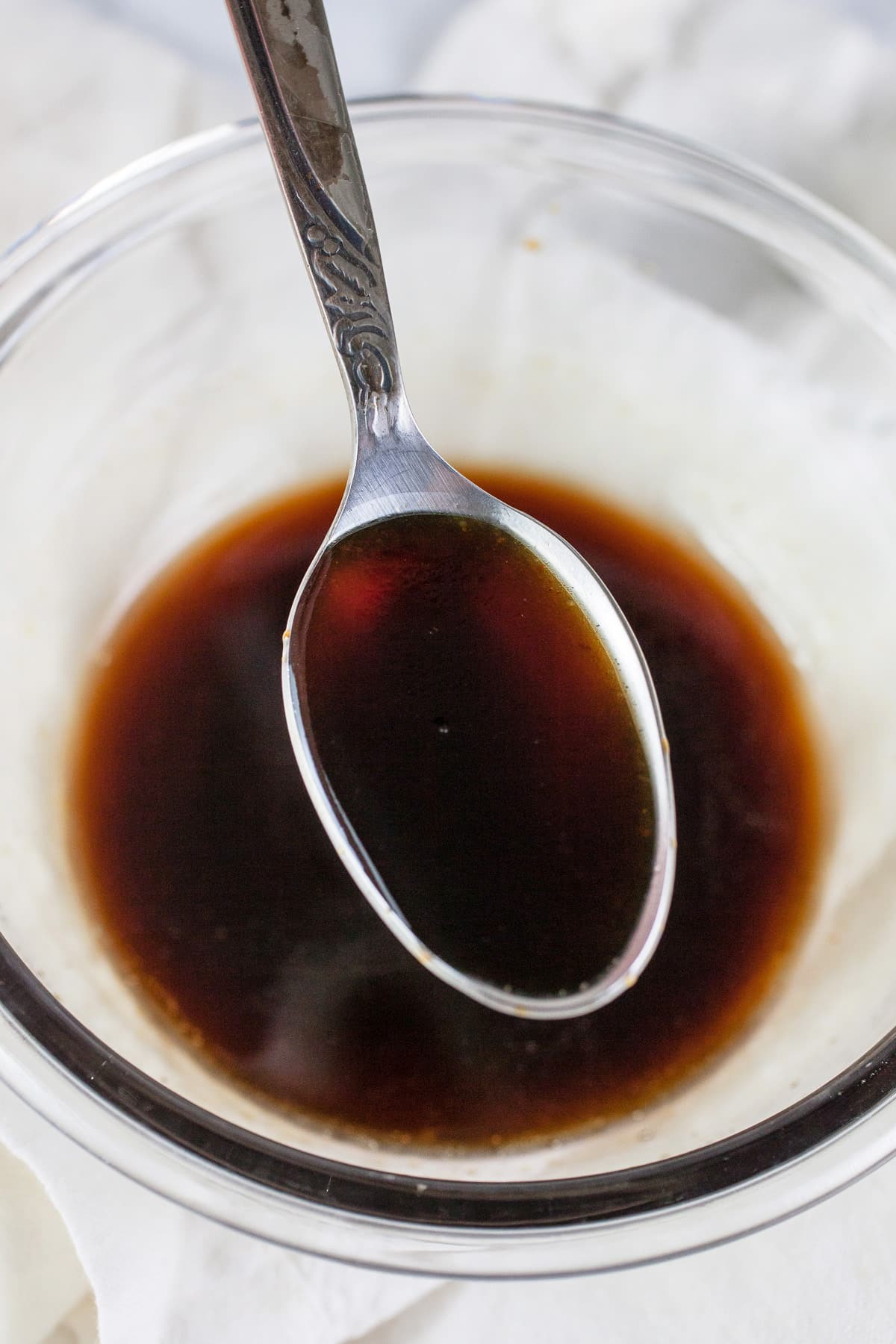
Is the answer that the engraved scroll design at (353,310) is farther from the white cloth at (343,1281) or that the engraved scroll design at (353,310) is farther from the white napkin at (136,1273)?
the white napkin at (136,1273)

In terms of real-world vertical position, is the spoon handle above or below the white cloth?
above

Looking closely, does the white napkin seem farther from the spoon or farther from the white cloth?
the spoon

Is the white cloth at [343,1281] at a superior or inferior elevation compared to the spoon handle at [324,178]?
inferior

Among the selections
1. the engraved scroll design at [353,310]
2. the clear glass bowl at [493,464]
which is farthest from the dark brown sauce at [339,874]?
the engraved scroll design at [353,310]

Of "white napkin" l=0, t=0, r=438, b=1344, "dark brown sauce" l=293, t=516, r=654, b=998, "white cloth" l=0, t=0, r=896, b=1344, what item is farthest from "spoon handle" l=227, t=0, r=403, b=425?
"white napkin" l=0, t=0, r=438, b=1344

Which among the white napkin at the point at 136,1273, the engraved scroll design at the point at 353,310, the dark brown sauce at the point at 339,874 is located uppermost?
the engraved scroll design at the point at 353,310

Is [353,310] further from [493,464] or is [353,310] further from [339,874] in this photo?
[339,874]
